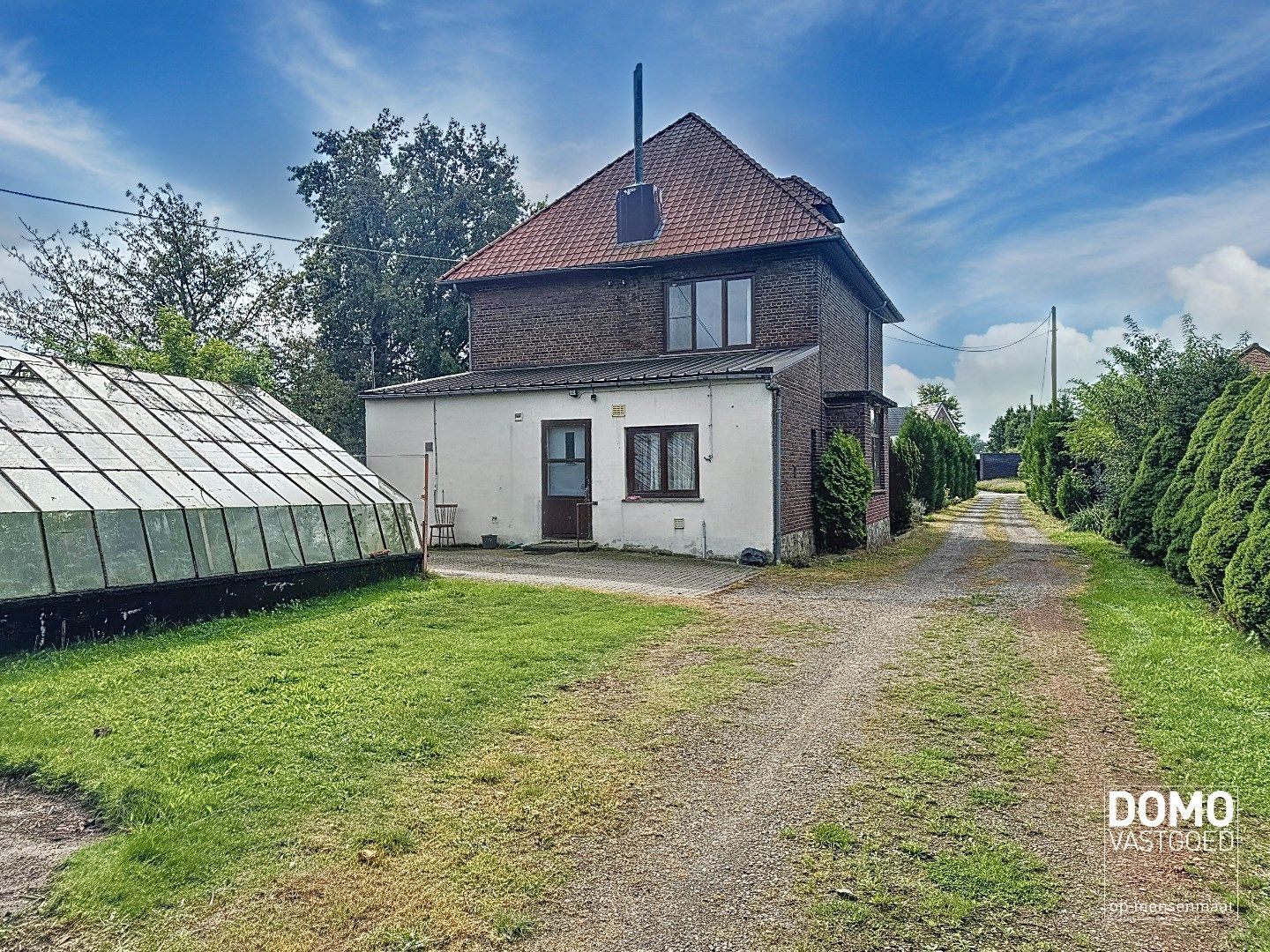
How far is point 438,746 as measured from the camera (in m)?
4.76

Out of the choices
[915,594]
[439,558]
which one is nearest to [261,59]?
[439,558]

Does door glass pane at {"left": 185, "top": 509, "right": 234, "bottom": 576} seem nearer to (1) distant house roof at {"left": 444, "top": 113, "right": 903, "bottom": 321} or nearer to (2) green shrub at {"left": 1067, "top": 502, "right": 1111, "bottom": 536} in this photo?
(1) distant house roof at {"left": 444, "top": 113, "right": 903, "bottom": 321}

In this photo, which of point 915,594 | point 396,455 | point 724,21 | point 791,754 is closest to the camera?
point 791,754

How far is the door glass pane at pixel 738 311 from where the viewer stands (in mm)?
15969

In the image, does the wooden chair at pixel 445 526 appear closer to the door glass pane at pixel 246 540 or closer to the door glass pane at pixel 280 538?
the door glass pane at pixel 280 538

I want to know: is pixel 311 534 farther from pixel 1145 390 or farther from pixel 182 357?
pixel 1145 390

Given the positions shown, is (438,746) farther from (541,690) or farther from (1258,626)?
(1258,626)

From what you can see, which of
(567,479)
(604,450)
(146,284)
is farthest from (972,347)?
(146,284)

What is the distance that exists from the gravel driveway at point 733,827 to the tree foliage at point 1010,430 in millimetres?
67433

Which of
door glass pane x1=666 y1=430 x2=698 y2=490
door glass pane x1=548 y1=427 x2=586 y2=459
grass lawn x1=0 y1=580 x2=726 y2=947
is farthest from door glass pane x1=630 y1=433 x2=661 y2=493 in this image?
grass lawn x1=0 y1=580 x2=726 y2=947

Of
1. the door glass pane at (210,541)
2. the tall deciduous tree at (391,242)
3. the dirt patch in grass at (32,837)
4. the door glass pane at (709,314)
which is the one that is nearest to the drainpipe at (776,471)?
the door glass pane at (709,314)

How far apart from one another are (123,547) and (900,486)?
61.2 ft

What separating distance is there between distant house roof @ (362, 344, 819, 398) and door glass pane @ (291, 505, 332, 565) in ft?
19.6

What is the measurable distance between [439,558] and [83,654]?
731cm
